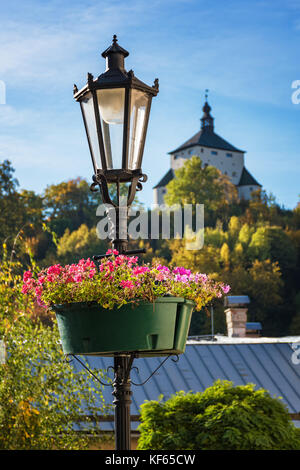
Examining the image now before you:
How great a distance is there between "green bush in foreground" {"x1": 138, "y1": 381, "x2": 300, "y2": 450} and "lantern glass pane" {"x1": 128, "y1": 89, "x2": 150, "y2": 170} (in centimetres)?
568

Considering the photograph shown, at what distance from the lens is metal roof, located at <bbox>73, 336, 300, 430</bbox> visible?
556 inches

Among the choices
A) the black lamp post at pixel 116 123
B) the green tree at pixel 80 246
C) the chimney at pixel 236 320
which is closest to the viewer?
the black lamp post at pixel 116 123

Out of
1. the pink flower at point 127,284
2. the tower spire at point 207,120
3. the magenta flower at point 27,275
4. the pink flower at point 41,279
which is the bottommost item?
the pink flower at point 127,284

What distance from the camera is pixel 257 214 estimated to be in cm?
7969

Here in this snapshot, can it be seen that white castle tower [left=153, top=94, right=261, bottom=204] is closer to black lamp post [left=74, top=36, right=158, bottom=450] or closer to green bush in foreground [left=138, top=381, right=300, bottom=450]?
green bush in foreground [left=138, top=381, right=300, bottom=450]

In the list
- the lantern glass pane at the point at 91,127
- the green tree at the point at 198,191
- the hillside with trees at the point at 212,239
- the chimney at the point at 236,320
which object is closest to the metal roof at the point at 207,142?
the hillside with trees at the point at 212,239

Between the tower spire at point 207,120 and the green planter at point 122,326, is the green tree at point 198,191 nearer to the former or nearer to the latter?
the tower spire at point 207,120

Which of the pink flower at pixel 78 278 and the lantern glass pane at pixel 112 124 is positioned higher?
the lantern glass pane at pixel 112 124

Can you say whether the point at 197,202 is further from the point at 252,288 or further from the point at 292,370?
the point at 292,370

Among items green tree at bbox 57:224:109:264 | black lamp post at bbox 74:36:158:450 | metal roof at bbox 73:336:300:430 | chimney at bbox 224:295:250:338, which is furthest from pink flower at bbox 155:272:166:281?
green tree at bbox 57:224:109:264

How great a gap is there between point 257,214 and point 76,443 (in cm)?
7192

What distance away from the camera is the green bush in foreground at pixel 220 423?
9.06 metres
